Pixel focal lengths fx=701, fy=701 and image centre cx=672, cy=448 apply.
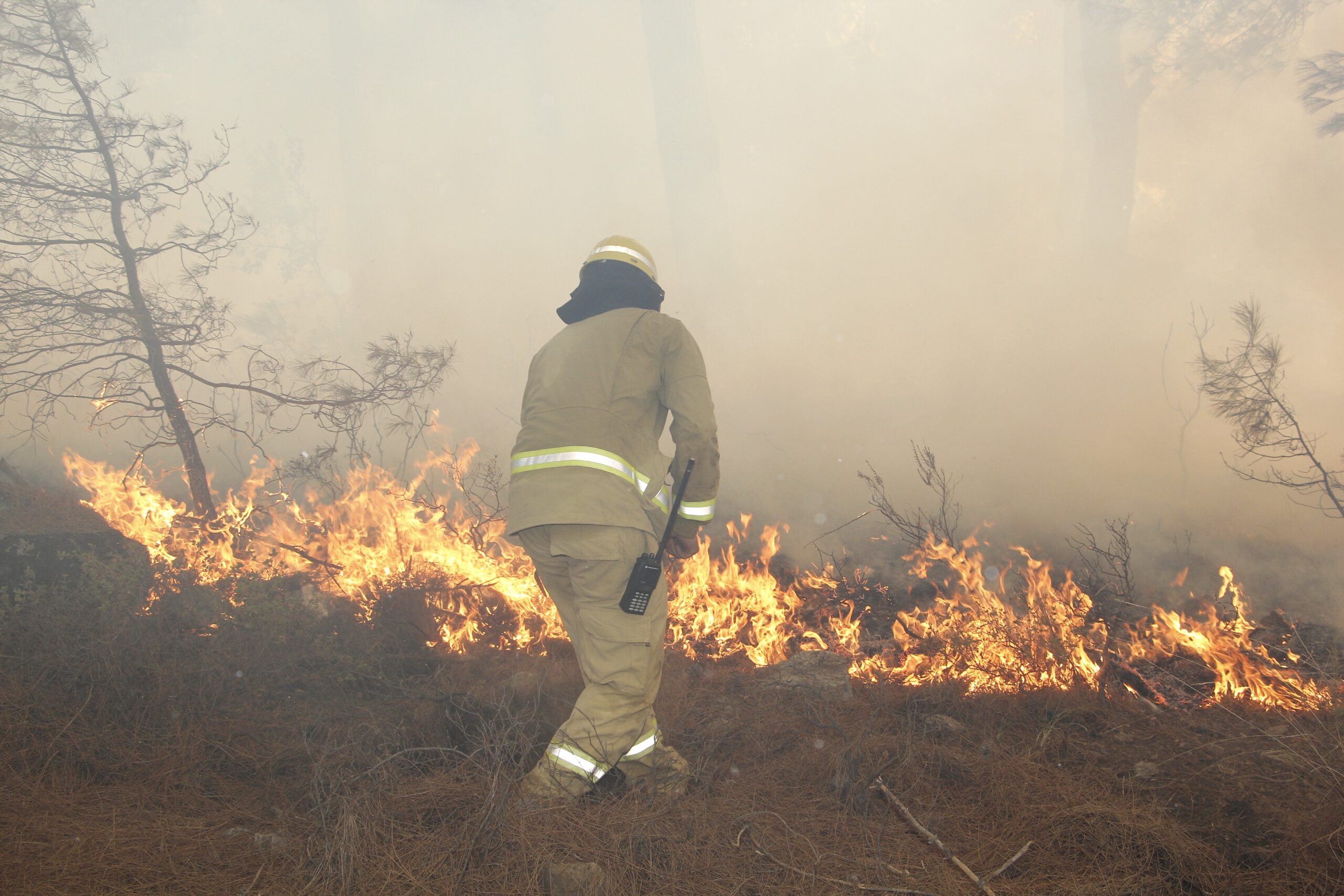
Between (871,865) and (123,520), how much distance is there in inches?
217

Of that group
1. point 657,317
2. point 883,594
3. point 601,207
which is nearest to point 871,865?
point 657,317

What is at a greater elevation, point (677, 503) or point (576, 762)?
point (677, 503)

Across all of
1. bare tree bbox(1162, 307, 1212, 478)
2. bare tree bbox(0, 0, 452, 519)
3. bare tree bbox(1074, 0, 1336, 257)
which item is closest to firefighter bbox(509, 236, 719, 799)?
bare tree bbox(0, 0, 452, 519)

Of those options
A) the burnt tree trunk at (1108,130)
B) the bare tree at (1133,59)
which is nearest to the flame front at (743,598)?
the burnt tree trunk at (1108,130)

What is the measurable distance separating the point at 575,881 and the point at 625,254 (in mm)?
2292

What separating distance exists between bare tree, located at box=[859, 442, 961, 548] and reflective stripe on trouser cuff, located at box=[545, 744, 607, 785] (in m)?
2.71

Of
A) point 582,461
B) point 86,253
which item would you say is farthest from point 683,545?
point 86,253

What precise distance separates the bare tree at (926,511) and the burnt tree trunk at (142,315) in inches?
187

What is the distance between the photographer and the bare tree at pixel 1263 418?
4.98m

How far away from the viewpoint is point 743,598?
15.1 ft

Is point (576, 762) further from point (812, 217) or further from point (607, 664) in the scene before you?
point (812, 217)

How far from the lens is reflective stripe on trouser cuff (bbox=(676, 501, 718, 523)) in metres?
2.77

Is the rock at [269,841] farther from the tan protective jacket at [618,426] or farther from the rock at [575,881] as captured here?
the tan protective jacket at [618,426]

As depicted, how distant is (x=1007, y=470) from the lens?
693 centimetres
